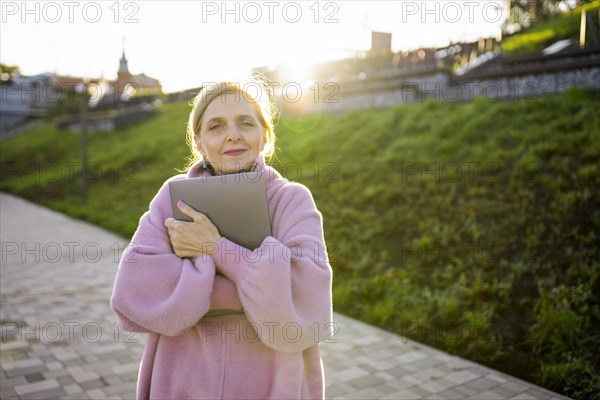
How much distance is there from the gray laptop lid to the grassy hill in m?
1.84

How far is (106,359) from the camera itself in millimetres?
4758

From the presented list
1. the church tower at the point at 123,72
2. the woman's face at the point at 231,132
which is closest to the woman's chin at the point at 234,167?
the woman's face at the point at 231,132

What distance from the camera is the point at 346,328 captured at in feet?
18.7

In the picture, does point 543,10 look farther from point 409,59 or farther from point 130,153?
point 130,153

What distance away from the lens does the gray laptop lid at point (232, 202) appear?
1729 millimetres

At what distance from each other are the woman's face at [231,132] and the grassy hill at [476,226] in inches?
67.0

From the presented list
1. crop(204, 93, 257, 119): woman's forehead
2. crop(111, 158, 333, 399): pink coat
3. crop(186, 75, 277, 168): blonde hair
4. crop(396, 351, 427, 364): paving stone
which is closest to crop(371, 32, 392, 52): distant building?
crop(396, 351, 427, 364): paving stone

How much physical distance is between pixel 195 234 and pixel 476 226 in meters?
5.35

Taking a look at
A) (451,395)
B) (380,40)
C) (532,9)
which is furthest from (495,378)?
(532,9)

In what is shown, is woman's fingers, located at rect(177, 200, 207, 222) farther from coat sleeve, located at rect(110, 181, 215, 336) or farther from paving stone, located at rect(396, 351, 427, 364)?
paving stone, located at rect(396, 351, 427, 364)

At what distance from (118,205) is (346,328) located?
11380 mm

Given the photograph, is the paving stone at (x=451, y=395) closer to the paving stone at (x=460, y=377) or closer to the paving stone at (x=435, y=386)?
the paving stone at (x=435, y=386)

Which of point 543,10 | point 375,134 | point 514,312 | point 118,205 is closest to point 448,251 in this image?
point 514,312

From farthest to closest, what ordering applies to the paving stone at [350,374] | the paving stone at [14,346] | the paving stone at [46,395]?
the paving stone at [14,346] < the paving stone at [350,374] < the paving stone at [46,395]
